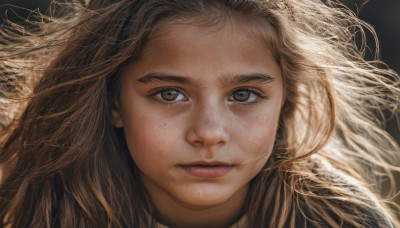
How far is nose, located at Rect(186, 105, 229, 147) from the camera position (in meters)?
1.84

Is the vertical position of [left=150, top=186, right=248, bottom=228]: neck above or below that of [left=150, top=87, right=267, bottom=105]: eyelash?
below


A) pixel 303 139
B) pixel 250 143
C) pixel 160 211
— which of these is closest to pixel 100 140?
pixel 160 211

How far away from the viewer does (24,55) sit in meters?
2.14

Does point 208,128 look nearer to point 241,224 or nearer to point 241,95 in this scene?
point 241,95

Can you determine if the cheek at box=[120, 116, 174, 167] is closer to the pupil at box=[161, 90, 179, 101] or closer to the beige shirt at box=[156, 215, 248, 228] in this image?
the pupil at box=[161, 90, 179, 101]

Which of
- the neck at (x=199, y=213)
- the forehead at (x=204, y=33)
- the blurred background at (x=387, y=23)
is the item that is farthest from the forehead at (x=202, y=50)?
the blurred background at (x=387, y=23)

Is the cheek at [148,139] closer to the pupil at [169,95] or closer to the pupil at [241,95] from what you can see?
the pupil at [169,95]

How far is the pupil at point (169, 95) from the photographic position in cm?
193

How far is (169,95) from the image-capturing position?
6.36ft

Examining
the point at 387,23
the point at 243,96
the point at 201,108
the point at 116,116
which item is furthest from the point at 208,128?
the point at 387,23

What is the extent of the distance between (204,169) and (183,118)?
124mm

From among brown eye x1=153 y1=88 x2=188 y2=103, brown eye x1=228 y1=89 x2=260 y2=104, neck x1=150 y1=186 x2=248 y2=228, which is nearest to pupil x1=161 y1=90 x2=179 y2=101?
brown eye x1=153 y1=88 x2=188 y2=103

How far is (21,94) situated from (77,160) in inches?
10.2

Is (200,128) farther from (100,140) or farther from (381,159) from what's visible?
(381,159)
